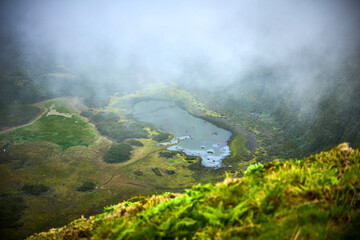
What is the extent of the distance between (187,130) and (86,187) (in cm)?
4306

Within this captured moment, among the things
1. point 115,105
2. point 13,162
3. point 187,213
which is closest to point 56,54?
point 115,105

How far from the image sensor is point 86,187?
5231 cm

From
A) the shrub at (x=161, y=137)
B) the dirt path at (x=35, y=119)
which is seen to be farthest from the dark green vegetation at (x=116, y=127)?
the dirt path at (x=35, y=119)

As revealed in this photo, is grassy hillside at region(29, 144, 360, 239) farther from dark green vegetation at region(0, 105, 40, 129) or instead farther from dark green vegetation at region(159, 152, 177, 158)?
dark green vegetation at region(0, 105, 40, 129)

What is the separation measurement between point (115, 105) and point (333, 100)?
84.9 meters

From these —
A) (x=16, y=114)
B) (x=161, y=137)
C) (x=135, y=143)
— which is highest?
(x=161, y=137)

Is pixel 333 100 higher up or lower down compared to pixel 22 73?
higher up

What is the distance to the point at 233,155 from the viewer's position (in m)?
69.2

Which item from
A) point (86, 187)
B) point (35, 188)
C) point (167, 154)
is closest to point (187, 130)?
point (167, 154)

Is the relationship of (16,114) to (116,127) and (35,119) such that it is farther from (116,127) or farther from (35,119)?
(116,127)

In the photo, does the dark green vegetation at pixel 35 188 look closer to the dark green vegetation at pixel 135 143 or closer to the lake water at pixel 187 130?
the dark green vegetation at pixel 135 143

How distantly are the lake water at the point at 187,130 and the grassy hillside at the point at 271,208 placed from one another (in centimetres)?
5940

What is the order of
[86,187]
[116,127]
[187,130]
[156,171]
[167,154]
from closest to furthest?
1. [86,187]
2. [156,171]
3. [167,154]
4. [116,127]
5. [187,130]

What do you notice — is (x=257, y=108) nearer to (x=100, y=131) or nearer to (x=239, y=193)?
(x=100, y=131)
